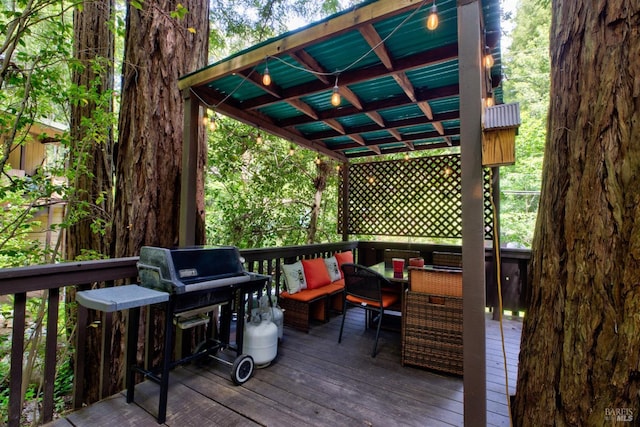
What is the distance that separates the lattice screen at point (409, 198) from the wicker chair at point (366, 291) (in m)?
2.06

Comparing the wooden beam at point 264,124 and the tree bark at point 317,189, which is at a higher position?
the wooden beam at point 264,124

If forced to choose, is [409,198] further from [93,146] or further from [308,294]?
[93,146]

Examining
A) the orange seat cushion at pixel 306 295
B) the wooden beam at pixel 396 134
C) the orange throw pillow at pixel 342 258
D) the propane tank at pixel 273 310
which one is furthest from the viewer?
the orange throw pillow at pixel 342 258

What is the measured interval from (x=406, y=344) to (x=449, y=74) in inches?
99.4

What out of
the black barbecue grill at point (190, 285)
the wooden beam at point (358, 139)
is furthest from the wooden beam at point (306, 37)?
the wooden beam at point (358, 139)

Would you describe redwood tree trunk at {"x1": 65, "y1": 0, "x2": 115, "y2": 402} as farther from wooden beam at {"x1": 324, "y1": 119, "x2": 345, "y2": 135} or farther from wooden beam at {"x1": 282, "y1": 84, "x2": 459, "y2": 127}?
wooden beam at {"x1": 324, "y1": 119, "x2": 345, "y2": 135}

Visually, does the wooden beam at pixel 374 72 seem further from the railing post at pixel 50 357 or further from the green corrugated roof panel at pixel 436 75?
the railing post at pixel 50 357

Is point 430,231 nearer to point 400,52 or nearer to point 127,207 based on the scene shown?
point 400,52

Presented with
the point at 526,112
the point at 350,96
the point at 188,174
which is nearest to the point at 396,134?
the point at 350,96

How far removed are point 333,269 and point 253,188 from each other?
119 inches

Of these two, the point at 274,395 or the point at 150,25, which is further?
the point at 150,25

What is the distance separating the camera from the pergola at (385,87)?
5.36 ft

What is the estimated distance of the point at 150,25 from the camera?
2.83m

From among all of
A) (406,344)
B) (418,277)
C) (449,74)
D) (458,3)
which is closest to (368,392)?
(406,344)
